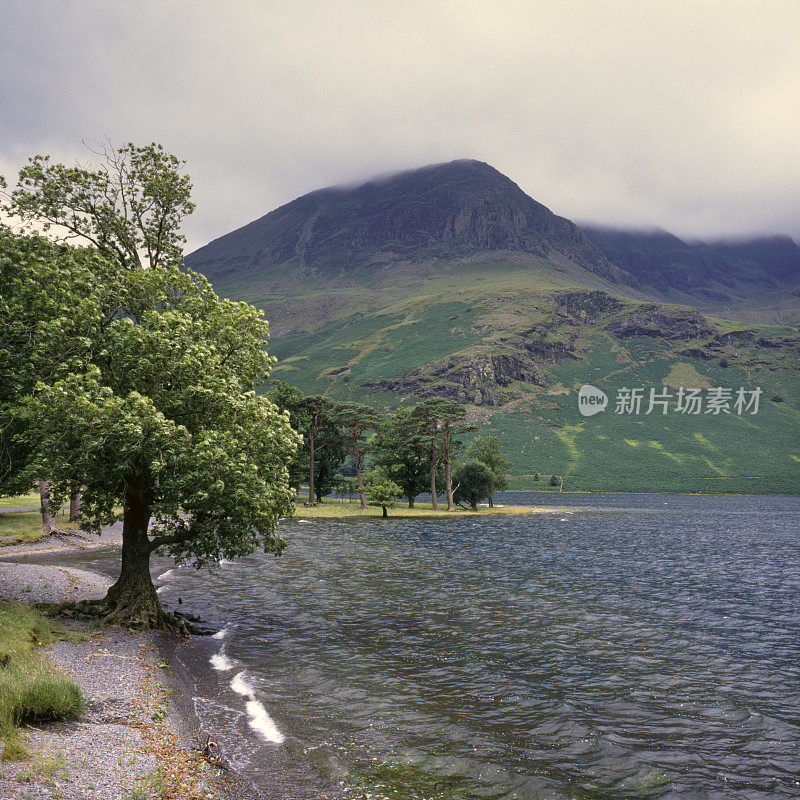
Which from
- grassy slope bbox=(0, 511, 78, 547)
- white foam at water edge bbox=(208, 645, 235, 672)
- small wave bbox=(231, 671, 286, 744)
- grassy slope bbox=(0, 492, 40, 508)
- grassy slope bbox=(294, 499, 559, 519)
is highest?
small wave bbox=(231, 671, 286, 744)

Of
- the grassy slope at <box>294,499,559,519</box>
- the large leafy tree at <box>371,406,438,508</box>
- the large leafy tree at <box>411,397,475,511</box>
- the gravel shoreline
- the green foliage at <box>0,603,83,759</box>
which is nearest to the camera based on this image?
the gravel shoreline

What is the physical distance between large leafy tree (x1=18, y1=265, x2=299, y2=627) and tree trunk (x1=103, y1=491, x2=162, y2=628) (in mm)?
49

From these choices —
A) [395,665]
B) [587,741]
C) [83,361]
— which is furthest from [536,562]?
[83,361]

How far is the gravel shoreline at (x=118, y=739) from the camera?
11.2m

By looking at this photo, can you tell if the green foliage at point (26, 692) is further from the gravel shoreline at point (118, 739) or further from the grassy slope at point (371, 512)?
the grassy slope at point (371, 512)

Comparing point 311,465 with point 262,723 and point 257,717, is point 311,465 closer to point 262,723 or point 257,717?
point 257,717

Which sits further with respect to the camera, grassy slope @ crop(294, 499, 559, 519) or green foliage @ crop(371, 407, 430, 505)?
green foliage @ crop(371, 407, 430, 505)

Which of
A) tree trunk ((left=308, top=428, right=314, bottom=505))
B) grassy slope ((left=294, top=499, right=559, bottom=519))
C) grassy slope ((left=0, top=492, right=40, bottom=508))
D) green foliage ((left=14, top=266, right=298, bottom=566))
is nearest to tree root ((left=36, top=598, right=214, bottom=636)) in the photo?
green foliage ((left=14, top=266, right=298, bottom=566))

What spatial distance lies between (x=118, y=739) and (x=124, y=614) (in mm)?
13181

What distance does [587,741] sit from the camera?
1731 centimetres

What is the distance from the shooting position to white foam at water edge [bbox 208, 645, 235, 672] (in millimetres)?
22984

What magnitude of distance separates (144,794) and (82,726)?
13.7ft

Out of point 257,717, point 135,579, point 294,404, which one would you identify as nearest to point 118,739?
point 257,717

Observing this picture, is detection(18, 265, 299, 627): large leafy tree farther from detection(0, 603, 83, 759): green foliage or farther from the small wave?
the small wave
